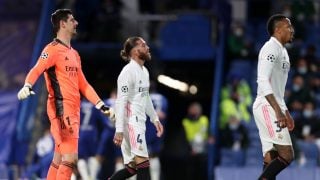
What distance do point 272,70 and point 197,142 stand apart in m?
7.36

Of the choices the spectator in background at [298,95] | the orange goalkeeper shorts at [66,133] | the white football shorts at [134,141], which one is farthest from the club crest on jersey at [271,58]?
the spectator in background at [298,95]

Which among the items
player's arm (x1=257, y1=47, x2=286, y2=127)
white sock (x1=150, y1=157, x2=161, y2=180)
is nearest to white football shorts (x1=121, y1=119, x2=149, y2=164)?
player's arm (x1=257, y1=47, x2=286, y2=127)

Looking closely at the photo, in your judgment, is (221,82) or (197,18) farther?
(197,18)

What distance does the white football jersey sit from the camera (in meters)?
11.2

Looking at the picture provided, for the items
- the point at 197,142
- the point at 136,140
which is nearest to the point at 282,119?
the point at 136,140

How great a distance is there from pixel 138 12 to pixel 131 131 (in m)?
12.2

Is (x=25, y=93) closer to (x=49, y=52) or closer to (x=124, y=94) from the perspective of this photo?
(x=49, y=52)

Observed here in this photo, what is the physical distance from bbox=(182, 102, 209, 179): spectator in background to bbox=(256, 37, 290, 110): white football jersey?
693 centimetres

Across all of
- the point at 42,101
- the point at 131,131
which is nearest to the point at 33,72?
the point at 131,131

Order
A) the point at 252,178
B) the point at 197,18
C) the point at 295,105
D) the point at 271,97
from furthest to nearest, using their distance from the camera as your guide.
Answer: the point at 197,18, the point at 295,105, the point at 252,178, the point at 271,97

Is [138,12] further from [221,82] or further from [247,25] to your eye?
[221,82]

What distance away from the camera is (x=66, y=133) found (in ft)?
37.7

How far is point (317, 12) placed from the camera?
76.9 feet

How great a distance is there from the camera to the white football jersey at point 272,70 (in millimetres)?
11180
